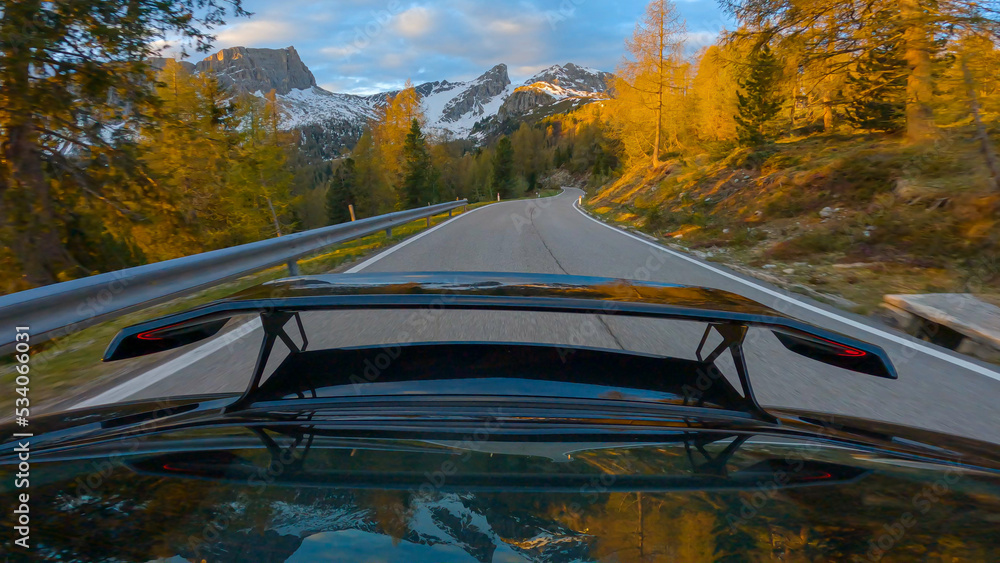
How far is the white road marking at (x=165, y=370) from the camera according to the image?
3006mm

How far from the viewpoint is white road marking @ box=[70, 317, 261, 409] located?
3006mm

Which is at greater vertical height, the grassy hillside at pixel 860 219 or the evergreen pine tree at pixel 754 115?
the evergreen pine tree at pixel 754 115

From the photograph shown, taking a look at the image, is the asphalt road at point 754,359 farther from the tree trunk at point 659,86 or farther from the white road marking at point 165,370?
the tree trunk at point 659,86

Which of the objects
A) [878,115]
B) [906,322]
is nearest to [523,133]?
[878,115]

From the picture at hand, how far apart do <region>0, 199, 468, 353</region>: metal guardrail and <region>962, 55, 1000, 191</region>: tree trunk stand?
1144 cm

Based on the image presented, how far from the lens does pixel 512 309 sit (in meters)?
1.35

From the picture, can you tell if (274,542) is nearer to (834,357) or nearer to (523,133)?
(834,357)

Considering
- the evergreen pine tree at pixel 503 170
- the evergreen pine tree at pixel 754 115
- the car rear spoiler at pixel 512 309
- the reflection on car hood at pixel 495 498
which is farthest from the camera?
the evergreen pine tree at pixel 503 170

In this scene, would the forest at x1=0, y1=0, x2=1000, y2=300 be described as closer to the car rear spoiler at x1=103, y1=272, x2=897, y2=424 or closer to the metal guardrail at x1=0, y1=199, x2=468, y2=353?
the metal guardrail at x1=0, y1=199, x2=468, y2=353

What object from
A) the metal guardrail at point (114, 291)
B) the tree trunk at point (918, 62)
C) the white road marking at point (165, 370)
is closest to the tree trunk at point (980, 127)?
the tree trunk at point (918, 62)

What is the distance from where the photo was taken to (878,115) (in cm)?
1486

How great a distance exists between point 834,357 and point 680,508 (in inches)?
31.4

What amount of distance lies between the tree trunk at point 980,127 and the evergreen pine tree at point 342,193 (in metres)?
48.1

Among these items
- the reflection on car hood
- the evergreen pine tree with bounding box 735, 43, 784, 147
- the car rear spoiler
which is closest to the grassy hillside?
the evergreen pine tree with bounding box 735, 43, 784, 147
